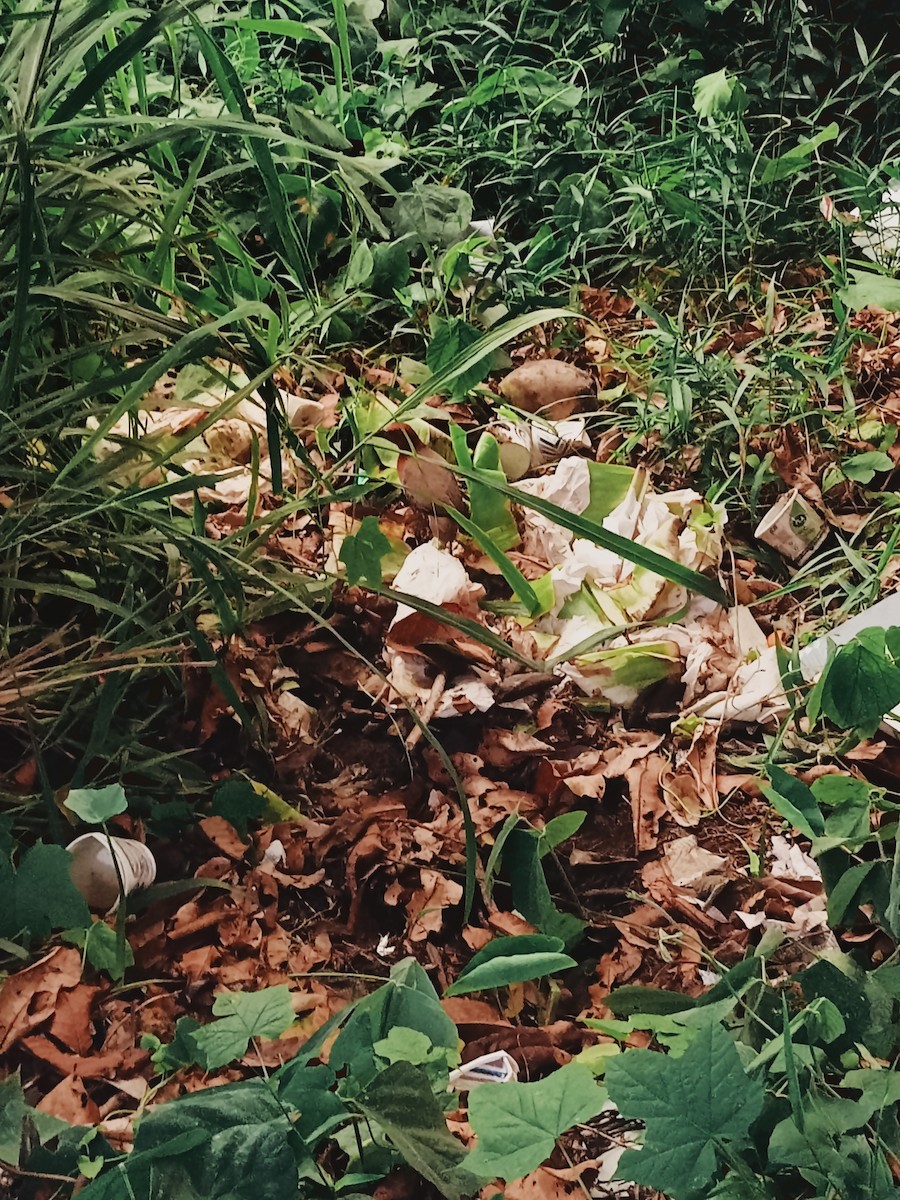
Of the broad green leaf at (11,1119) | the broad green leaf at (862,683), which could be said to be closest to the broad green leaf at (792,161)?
the broad green leaf at (862,683)

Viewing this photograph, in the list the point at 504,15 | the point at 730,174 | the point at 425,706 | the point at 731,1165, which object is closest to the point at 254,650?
the point at 425,706

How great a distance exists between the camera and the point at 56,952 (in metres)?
0.99

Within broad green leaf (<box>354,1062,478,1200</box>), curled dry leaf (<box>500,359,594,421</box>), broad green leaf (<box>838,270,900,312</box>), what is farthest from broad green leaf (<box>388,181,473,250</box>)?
broad green leaf (<box>354,1062,478,1200</box>)

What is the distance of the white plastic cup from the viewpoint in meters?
1.03

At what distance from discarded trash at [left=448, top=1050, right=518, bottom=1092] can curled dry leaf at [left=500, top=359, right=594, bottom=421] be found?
1.01 meters

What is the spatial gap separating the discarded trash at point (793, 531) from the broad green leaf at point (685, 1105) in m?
0.88

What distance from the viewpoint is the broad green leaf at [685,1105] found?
731mm

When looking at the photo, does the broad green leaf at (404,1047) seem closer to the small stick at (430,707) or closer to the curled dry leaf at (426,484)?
the small stick at (430,707)

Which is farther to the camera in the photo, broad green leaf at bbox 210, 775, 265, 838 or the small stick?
the small stick

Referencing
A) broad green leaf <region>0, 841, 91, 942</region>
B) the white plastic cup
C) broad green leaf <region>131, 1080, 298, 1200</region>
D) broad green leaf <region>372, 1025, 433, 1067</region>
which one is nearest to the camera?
broad green leaf <region>131, 1080, 298, 1200</region>

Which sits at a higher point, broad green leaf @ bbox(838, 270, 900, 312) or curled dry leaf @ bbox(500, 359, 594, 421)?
broad green leaf @ bbox(838, 270, 900, 312)

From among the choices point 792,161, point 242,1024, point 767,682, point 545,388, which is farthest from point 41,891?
point 792,161

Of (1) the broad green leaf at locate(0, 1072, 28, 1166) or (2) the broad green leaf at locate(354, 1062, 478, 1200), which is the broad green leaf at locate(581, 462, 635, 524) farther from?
(1) the broad green leaf at locate(0, 1072, 28, 1166)

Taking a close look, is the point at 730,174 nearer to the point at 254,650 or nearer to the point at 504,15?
the point at 504,15
